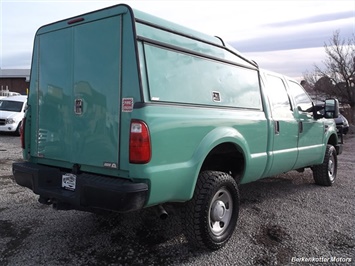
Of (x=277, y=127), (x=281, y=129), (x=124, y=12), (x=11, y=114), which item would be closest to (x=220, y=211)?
(x=277, y=127)

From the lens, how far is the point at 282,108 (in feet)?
17.4

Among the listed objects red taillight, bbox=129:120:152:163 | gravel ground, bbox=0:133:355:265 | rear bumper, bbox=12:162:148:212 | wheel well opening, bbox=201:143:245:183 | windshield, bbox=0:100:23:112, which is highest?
windshield, bbox=0:100:23:112

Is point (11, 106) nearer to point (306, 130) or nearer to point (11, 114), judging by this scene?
point (11, 114)

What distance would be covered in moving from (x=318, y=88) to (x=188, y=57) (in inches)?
1183

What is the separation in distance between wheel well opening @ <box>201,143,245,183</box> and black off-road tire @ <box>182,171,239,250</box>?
0.37m

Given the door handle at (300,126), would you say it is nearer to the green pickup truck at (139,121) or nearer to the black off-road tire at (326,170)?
the green pickup truck at (139,121)

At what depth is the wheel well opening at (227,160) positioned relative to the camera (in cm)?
418

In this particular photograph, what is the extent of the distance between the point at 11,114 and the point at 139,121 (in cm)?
1374

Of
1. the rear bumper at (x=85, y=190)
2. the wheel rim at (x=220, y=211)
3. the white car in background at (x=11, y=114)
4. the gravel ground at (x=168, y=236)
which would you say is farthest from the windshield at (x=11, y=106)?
the wheel rim at (x=220, y=211)

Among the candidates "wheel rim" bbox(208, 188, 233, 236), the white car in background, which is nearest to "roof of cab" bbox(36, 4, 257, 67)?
"wheel rim" bbox(208, 188, 233, 236)

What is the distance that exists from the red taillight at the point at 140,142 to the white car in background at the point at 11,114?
12.7 meters

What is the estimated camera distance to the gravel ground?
3598 millimetres

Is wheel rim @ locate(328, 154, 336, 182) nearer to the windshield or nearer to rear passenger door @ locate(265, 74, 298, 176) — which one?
rear passenger door @ locate(265, 74, 298, 176)

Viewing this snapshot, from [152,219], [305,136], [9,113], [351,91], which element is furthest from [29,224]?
[351,91]
